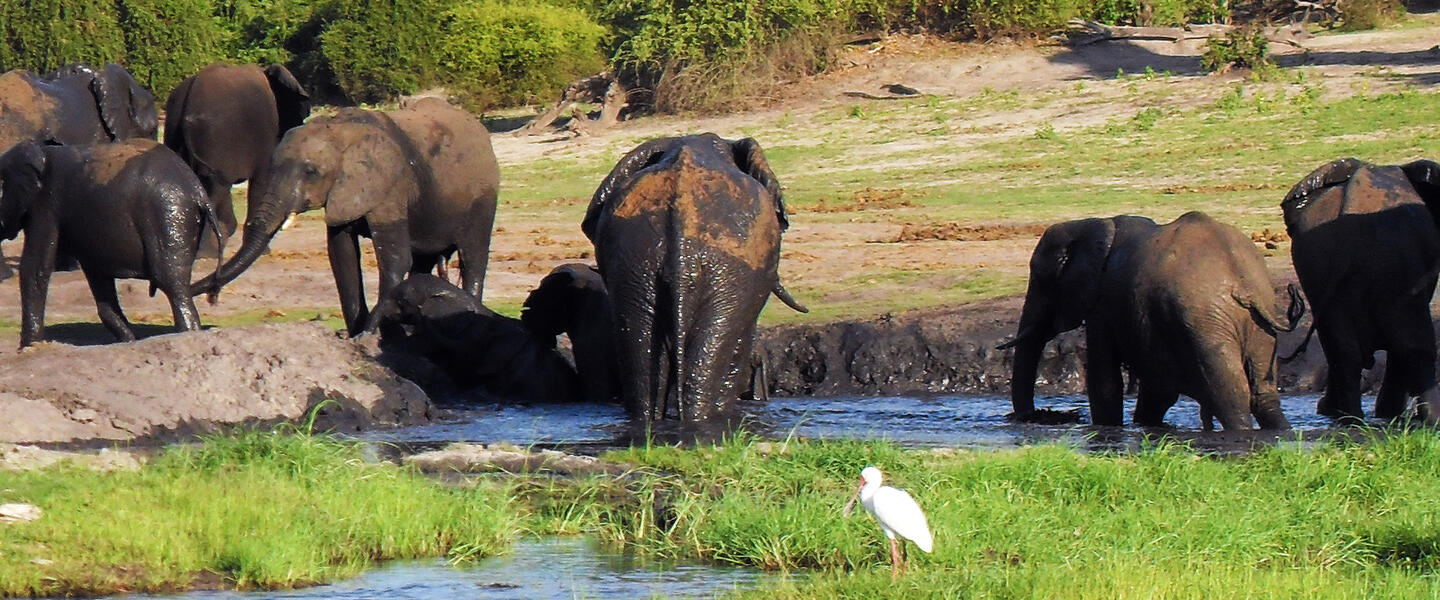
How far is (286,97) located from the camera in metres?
17.9

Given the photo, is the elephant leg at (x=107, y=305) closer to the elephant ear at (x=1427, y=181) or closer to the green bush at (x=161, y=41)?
the elephant ear at (x=1427, y=181)

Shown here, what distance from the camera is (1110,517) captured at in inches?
291

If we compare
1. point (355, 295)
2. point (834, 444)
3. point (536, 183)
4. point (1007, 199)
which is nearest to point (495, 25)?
point (536, 183)

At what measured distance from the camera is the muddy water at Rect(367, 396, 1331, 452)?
969 cm

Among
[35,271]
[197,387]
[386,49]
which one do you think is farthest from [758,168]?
[386,49]

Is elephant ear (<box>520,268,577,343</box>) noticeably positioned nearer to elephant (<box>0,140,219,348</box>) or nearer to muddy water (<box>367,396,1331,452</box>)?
muddy water (<box>367,396,1331,452</box>)

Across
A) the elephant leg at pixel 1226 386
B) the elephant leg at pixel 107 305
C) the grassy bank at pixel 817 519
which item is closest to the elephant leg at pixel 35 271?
the elephant leg at pixel 107 305

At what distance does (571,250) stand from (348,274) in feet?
15.1

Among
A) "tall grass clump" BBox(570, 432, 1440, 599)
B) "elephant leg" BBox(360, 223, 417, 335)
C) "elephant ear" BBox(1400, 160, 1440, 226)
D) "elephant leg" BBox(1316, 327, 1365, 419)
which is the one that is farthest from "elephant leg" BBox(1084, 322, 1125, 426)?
"elephant leg" BBox(360, 223, 417, 335)

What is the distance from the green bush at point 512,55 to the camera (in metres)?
30.9

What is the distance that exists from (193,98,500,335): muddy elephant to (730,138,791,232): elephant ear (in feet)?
8.75

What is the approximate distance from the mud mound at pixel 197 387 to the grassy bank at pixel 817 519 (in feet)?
3.97

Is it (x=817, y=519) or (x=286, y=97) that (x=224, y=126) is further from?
(x=817, y=519)

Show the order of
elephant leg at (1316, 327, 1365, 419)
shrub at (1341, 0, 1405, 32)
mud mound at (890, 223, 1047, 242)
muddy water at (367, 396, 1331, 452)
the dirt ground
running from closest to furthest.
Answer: muddy water at (367, 396, 1331, 452)
the dirt ground
elephant leg at (1316, 327, 1365, 419)
mud mound at (890, 223, 1047, 242)
shrub at (1341, 0, 1405, 32)
